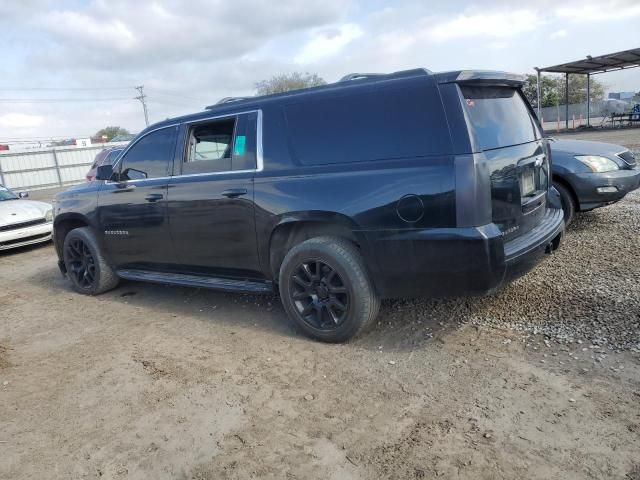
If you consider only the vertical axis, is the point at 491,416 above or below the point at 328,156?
below

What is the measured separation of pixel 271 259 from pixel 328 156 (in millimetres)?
991

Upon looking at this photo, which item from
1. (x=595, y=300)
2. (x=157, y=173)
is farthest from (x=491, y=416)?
(x=157, y=173)

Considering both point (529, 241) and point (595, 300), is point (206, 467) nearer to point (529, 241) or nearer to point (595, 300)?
point (529, 241)

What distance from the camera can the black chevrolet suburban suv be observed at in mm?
3205

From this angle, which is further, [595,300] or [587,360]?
[595,300]

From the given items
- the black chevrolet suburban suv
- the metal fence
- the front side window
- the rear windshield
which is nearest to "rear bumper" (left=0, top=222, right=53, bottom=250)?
the front side window

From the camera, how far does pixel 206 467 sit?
254 centimetres

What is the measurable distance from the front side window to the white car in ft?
14.6

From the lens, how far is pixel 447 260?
3.23m

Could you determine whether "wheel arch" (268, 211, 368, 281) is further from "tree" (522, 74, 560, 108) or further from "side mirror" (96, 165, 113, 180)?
"tree" (522, 74, 560, 108)

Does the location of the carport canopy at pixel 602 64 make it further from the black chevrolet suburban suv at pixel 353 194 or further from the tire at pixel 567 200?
the black chevrolet suburban suv at pixel 353 194

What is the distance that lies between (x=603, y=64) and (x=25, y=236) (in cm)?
2770

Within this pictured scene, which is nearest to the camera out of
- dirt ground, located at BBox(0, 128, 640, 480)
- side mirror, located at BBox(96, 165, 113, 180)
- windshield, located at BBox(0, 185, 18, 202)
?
dirt ground, located at BBox(0, 128, 640, 480)

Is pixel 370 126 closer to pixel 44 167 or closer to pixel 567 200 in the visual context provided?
pixel 567 200
